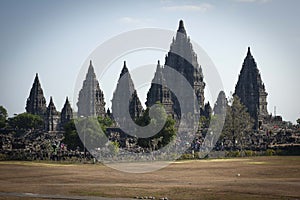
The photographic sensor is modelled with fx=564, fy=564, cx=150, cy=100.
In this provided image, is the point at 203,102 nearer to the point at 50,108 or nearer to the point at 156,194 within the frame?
→ the point at 50,108

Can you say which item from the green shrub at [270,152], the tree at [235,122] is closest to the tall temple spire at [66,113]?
the tree at [235,122]

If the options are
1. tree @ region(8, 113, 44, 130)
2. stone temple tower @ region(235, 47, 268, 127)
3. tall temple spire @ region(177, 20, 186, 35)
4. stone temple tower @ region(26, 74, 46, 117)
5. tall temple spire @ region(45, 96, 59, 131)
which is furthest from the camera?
stone temple tower @ region(26, 74, 46, 117)

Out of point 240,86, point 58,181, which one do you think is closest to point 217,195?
point 58,181

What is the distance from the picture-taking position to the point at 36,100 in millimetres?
170125

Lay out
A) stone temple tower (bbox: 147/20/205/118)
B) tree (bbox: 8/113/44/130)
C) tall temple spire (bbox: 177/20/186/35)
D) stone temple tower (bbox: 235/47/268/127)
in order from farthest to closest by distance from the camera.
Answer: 1. tree (bbox: 8/113/44/130)
2. stone temple tower (bbox: 235/47/268/127)
3. tall temple spire (bbox: 177/20/186/35)
4. stone temple tower (bbox: 147/20/205/118)

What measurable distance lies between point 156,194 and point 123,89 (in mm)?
117114

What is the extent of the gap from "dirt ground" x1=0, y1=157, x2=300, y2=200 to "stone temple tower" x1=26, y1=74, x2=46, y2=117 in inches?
4813

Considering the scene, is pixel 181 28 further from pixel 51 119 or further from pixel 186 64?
pixel 51 119

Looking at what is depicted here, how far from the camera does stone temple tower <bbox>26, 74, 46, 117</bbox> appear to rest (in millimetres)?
168750

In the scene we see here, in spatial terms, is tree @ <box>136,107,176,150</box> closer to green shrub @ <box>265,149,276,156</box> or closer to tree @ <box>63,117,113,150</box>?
tree @ <box>63,117,113,150</box>

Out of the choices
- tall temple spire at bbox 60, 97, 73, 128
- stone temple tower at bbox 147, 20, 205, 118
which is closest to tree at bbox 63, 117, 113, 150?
stone temple tower at bbox 147, 20, 205, 118

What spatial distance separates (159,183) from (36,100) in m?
138

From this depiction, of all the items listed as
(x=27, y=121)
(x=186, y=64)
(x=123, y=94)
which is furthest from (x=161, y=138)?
(x=27, y=121)

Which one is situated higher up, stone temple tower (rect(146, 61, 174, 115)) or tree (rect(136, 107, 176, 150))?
stone temple tower (rect(146, 61, 174, 115))
